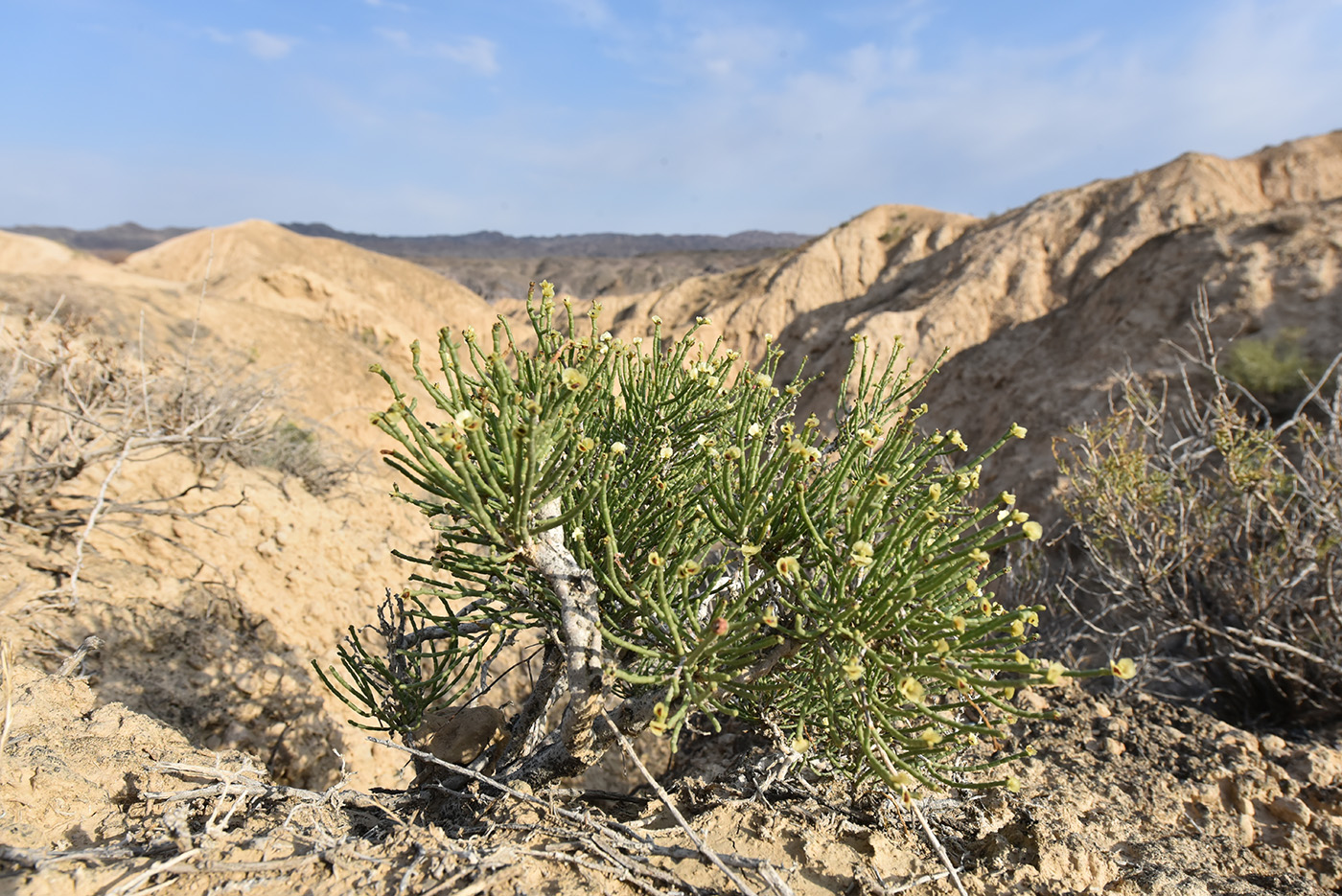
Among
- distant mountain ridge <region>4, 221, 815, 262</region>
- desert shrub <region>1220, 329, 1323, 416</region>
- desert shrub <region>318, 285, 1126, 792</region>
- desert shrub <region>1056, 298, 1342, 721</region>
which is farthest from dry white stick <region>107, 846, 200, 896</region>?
distant mountain ridge <region>4, 221, 815, 262</region>

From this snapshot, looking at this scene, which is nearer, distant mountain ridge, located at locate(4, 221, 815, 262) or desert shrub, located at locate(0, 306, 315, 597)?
desert shrub, located at locate(0, 306, 315, 597)

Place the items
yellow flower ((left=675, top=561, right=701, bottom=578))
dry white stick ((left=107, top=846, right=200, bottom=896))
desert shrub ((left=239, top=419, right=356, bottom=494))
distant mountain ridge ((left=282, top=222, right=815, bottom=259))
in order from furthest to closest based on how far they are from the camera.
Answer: distant mountain ridge ((left=282, top=222, right=815, bottom=259)) → desert shrub ((left=239, top=419, right=356, bottom=494)) → yellow flower ((left=675, top=561, right=701, bottom=578)) → dry white stick ((left=107, top=846, right=200, bottom=896))

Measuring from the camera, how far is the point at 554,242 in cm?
13975

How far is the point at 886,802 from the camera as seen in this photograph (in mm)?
2516

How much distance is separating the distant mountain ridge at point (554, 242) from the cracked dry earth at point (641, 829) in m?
114

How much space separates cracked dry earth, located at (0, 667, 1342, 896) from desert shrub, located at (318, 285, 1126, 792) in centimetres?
28

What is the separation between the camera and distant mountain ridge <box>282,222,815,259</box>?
117312mm

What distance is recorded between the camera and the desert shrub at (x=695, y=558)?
1713 millimetres

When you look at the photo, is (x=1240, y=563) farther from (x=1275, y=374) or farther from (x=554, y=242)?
(x=554, y=242)

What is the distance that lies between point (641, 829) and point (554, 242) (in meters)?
147

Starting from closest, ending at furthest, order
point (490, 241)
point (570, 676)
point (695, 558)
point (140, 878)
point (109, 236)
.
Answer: point (140, 878) → point (570, 676) → point (695, 558) → point (109, 236) → point (490, 241)

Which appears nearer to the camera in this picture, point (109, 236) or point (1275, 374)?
point (1275, 374)

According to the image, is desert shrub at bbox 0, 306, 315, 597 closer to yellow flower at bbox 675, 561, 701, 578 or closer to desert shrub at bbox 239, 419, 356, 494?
desert shrub at bbox 239, 419, 356, 494

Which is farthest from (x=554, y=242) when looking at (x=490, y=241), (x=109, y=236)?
(x=109, y=236)
